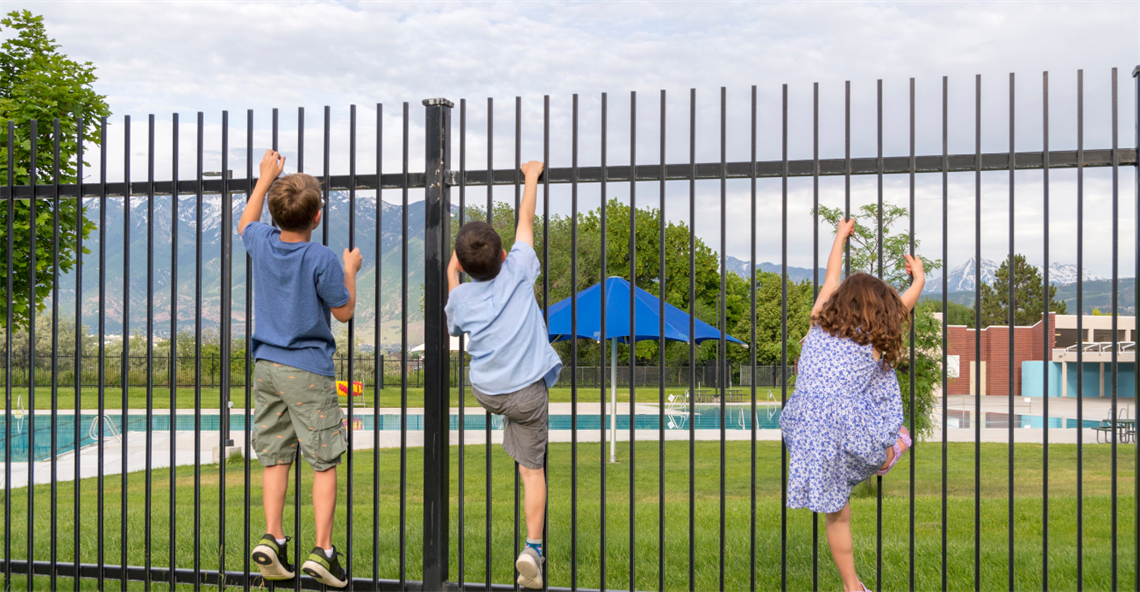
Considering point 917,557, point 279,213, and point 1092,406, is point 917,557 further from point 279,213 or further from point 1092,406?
point 1092,406

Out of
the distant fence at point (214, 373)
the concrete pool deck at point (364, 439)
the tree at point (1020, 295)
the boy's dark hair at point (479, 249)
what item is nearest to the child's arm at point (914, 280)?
the boy's dark hair at point (479, 249)

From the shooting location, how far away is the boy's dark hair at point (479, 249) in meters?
3.24

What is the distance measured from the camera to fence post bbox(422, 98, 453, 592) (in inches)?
144

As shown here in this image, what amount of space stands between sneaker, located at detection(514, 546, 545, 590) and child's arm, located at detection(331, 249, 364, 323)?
1.31m

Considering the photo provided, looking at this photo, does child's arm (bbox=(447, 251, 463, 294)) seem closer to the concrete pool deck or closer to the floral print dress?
the floral print dress

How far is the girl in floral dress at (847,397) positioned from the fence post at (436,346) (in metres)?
1.59

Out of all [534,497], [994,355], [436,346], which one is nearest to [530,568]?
[534,497]

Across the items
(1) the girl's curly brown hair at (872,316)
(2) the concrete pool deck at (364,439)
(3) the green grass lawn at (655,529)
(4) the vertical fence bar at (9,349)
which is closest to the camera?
(1) the girl's curly brown hair at (872,316)

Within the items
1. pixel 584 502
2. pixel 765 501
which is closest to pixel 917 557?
pixel 765 501

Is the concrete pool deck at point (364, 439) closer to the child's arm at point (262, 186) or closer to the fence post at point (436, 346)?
A: the fence post at point (436, 346)

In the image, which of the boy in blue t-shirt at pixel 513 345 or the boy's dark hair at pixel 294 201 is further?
the boy's dark hair at pixel 294 201

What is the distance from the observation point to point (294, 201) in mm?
3469

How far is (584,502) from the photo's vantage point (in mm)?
10742

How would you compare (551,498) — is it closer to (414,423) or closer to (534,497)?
(534,497)
